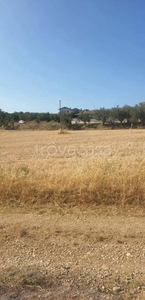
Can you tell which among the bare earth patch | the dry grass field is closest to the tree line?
the dry grass field

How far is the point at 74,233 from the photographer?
3.02 metres

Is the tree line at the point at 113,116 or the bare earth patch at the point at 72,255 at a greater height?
the tree line at the point at 113,116

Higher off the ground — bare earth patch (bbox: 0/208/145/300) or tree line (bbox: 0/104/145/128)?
tree line (bbox: 0/104/145/128)

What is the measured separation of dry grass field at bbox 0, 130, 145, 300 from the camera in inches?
82.4

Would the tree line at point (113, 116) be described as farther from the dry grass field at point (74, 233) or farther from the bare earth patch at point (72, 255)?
the bare earth patch at point (72, 255)

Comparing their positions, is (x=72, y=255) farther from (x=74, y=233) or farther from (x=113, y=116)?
(x=113, y=116)

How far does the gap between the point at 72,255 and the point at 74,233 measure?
1.49 ft

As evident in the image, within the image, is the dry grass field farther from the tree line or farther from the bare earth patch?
the tree line

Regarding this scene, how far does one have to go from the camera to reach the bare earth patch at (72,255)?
2.04 metres

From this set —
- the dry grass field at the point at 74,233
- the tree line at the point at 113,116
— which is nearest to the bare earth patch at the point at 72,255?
the dry grass field at the point at 74,233

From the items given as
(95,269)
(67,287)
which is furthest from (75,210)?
(67,287)

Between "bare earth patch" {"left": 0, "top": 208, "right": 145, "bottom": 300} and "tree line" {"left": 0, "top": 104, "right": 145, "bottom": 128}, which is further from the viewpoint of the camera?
"tree line" {"left": 0, "top": 104, "right": 145, "bottom": 128}

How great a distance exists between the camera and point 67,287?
2.06 m

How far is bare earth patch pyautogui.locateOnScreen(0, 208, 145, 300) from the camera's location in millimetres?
2039
